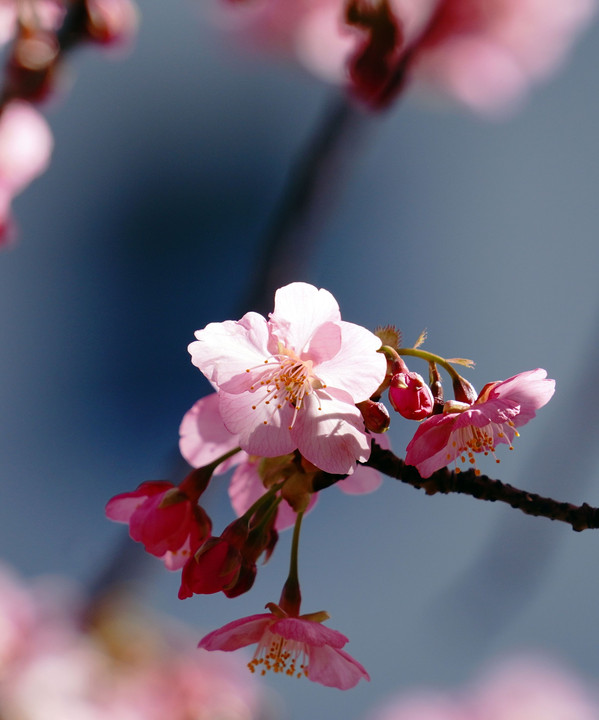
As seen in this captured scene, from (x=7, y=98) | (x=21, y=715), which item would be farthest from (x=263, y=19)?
(x=21, y=715)

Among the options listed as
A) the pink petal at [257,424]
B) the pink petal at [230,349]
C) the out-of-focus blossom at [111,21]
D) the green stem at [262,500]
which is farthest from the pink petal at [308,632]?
the out-of-focus blossom at [111,21]

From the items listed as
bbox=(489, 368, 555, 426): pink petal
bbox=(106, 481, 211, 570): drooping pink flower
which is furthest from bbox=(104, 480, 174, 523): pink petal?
bbox=(489, 368, 555, 426): pink petal

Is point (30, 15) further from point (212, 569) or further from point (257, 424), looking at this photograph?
point (212, 569)

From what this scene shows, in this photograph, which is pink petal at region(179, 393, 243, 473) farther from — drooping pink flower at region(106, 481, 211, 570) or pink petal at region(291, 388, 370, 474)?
pink petal at region(291, 388, 370, 474)

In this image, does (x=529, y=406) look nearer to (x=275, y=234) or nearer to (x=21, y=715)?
(x=275, y=234)

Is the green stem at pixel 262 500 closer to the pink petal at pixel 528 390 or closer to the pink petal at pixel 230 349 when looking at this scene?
the pink petal at pixel 230 349

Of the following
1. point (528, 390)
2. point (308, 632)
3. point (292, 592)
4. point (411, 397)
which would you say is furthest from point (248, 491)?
point (528, 390)
